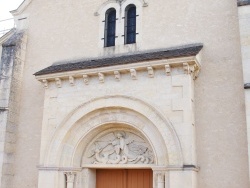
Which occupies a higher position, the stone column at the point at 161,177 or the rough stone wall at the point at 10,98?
the rough stone wall at the point at 10,98

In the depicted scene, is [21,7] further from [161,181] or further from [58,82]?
[161,181]

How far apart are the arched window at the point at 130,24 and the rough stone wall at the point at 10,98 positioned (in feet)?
12.2

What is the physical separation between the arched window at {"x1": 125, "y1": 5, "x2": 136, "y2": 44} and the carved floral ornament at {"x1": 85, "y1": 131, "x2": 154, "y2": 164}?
9.33ft

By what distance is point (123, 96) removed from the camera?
10383 millimetres

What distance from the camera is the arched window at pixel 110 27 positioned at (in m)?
11.7

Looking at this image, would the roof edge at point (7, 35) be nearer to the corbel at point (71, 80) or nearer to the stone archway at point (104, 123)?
the corbel at point (71, 80)

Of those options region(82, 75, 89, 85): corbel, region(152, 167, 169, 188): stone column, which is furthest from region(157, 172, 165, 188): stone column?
region(82, 75, 89, 85): corbel

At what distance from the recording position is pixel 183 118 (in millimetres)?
9484

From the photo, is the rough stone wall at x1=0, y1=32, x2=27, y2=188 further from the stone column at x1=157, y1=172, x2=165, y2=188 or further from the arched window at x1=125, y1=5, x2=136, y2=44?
the stone column at x1=157, y1=172, x2=165, y2=188

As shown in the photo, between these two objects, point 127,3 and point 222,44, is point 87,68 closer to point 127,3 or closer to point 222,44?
point 127,3

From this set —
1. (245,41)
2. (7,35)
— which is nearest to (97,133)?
(245,41)

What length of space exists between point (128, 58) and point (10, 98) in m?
4.18

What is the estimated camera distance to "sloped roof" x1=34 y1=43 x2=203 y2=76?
9820 millimetres

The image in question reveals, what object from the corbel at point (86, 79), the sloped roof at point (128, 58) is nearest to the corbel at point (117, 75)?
the sloped roof at point (128, 58)
